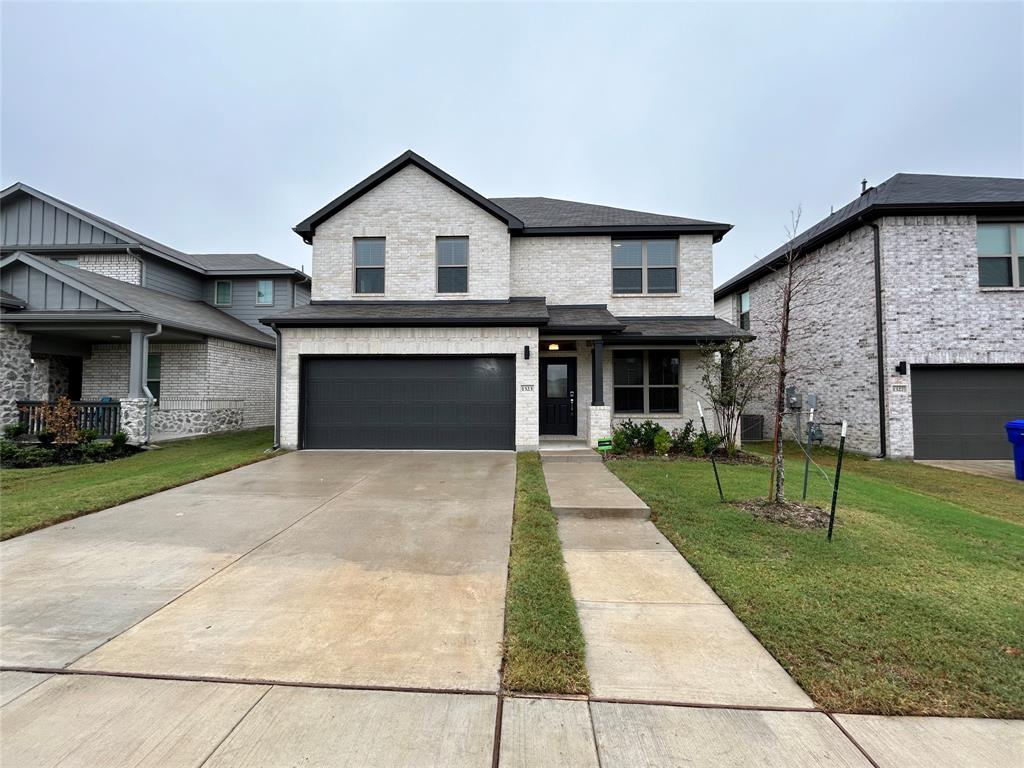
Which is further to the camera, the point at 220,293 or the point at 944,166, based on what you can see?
the point at 944,166

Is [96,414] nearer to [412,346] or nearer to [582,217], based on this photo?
[412,346]

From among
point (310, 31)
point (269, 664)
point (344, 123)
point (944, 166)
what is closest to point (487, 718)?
point (269, 664)

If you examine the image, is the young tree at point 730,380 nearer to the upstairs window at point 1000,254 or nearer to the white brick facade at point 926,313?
the white brick facade at point 926,313

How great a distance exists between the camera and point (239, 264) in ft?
60.8

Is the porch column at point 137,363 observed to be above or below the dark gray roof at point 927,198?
below

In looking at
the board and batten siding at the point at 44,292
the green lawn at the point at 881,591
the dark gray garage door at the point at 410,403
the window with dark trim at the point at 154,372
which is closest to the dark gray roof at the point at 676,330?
the dark gray garage door at the point at 410,403

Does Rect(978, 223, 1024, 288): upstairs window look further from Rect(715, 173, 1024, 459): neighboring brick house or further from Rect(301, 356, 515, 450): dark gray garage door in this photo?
Rect(301, 356, 515, 450): dark gray garage door

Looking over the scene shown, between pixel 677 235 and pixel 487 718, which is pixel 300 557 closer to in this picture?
pixel 487 718

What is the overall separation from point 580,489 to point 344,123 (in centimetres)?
3012

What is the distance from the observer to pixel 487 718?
2.12 meters

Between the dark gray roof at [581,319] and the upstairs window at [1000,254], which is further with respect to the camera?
the upstairs window at [1000,254]

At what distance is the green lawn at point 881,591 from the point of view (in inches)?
92.4

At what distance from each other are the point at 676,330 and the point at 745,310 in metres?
7.81

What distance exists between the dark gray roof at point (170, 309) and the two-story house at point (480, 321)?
406 cm
